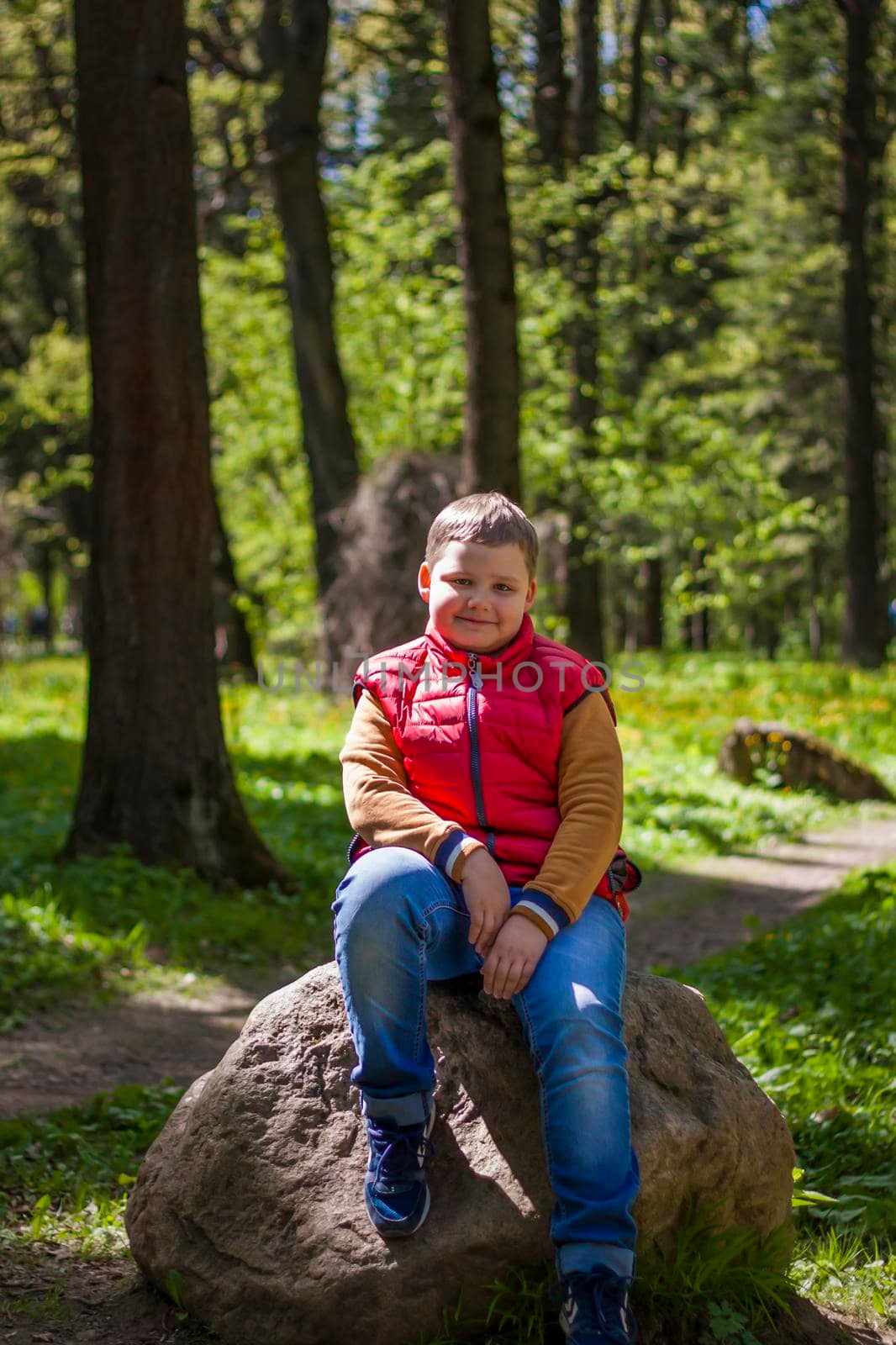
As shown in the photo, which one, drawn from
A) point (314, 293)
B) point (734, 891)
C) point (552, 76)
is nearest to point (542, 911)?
point (734, 891)

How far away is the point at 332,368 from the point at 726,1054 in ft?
43.1

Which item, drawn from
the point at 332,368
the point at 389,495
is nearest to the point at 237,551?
the point at 332,368

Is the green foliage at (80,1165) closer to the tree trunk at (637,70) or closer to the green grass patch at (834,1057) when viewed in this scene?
the green grass patch at (834,1057)

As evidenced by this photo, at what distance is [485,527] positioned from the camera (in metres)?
3.33

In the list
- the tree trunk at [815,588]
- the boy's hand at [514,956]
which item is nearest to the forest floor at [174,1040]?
the boy's hand at [514,956]

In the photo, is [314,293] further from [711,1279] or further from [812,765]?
[711,1279]

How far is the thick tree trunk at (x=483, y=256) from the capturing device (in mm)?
9688

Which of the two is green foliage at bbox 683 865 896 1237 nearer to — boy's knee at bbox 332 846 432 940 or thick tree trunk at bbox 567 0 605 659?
boy's knee at bbox 332 846 432 940

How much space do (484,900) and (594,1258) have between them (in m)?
0.76

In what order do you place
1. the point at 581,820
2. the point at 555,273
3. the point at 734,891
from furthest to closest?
1. the point at 555,273
2. the point at 734,891
3. the point at 581,820

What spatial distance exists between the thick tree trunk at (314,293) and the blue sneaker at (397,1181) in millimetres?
12469

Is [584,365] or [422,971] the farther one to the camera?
[584,365]

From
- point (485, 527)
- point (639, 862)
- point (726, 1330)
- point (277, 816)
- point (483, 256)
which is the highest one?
point (483, 256)

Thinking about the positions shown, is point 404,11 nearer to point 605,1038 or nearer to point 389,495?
point 389,495
